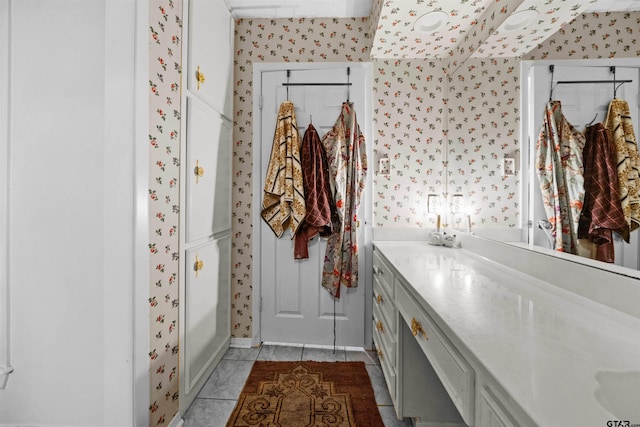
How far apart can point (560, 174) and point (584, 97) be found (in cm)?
26

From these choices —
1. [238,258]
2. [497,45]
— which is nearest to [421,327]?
[497,45]

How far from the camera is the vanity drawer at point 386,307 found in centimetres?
154

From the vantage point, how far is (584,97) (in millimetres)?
932

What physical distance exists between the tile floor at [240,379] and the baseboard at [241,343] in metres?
0.04

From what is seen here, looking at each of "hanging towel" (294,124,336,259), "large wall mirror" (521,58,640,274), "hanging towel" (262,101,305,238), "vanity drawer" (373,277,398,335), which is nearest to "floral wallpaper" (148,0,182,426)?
"hanging towel" (262,101,305,238)

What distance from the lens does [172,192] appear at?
1459 millimetres

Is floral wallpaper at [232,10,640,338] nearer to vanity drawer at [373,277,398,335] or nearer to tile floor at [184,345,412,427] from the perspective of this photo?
tile floor at [184,345,412,427]

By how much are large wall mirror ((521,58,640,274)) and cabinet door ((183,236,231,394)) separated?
1.67 metres

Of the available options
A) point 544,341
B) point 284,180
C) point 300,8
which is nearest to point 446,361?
point 544,341

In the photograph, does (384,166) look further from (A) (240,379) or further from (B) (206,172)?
(A) (240,379)

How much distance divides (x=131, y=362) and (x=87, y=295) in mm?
352

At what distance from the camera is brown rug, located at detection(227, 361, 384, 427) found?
1.56 m

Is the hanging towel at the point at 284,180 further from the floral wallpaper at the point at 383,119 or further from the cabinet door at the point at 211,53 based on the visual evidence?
the cabinet door at the point at 211,53

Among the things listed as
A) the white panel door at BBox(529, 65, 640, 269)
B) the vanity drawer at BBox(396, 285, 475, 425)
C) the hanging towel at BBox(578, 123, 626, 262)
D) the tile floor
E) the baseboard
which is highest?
the white panel door at BBox(529, 65, 640, 269)
